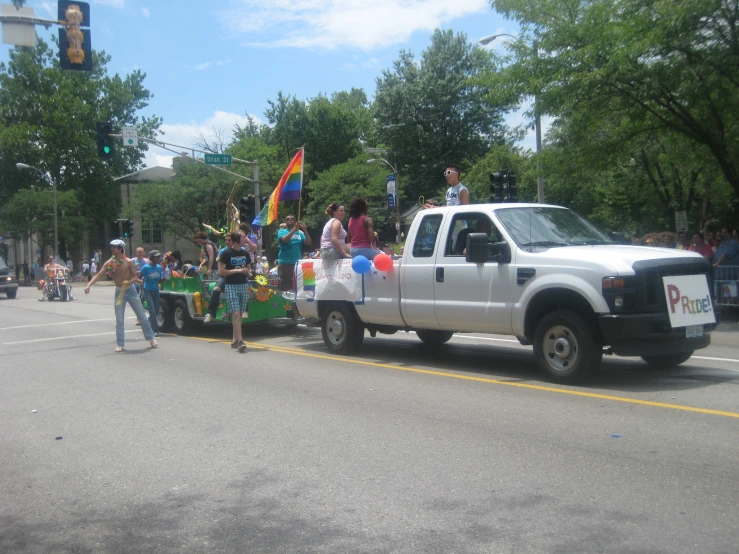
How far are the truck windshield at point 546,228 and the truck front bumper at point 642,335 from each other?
1.36 m

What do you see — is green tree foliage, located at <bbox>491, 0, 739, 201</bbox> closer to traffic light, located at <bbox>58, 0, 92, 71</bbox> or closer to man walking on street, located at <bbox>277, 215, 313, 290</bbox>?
man walking on street, located at <bbox>277, 215, 313, 290</bbox>

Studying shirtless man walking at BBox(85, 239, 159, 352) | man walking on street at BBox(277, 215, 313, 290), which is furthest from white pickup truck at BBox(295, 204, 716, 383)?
shirtless man walking at BBox(85, 239, 159, 352)

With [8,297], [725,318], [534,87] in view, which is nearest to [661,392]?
[725,318]

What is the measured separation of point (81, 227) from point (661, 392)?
53822 mm

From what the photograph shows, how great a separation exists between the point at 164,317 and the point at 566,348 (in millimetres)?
9430

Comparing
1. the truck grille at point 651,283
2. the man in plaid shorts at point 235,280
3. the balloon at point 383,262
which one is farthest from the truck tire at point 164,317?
the truck grille at point 651,283

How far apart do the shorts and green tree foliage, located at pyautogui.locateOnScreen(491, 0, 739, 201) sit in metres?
7.88

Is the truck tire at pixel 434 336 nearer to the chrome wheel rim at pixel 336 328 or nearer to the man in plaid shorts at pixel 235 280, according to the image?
Answer: the chrome wheel rim at pixel 336 328

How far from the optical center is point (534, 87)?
16.1m

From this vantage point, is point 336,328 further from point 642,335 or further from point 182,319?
point 642,335

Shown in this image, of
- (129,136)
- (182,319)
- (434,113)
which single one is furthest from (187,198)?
(182,319)

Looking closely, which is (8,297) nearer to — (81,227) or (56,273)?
(56,273)

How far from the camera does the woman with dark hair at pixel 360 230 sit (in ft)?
35.4

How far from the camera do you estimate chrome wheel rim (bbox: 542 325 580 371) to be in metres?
8.02
